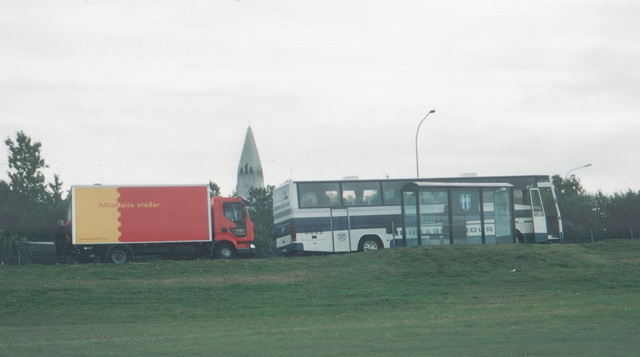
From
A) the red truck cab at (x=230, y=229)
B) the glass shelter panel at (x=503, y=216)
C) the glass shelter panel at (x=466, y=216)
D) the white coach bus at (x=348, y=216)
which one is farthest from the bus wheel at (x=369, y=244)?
A: the glass shelter panel at (x=503, y=216)

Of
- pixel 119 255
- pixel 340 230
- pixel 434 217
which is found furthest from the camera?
pixel 340 230

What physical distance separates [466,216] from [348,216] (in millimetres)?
5307

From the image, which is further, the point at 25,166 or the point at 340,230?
the point at 25,166

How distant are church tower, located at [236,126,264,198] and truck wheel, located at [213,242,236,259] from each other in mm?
125994

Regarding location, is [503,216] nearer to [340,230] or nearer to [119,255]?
[340,230]

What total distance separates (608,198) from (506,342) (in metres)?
77.3

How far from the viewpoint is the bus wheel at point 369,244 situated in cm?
3666

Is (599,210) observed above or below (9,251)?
above

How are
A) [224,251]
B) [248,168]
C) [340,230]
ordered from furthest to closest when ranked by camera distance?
1. [248,168]
2. [340,230]
3. [224,251]

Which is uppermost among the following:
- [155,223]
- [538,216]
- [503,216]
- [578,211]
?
[578,211]

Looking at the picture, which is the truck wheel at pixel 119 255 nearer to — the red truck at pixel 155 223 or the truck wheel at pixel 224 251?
the red truck at pixel 155 223

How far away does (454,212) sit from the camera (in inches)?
1305

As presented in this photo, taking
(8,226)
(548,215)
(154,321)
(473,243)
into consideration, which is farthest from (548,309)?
(8,226)

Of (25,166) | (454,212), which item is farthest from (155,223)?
(25,166)
